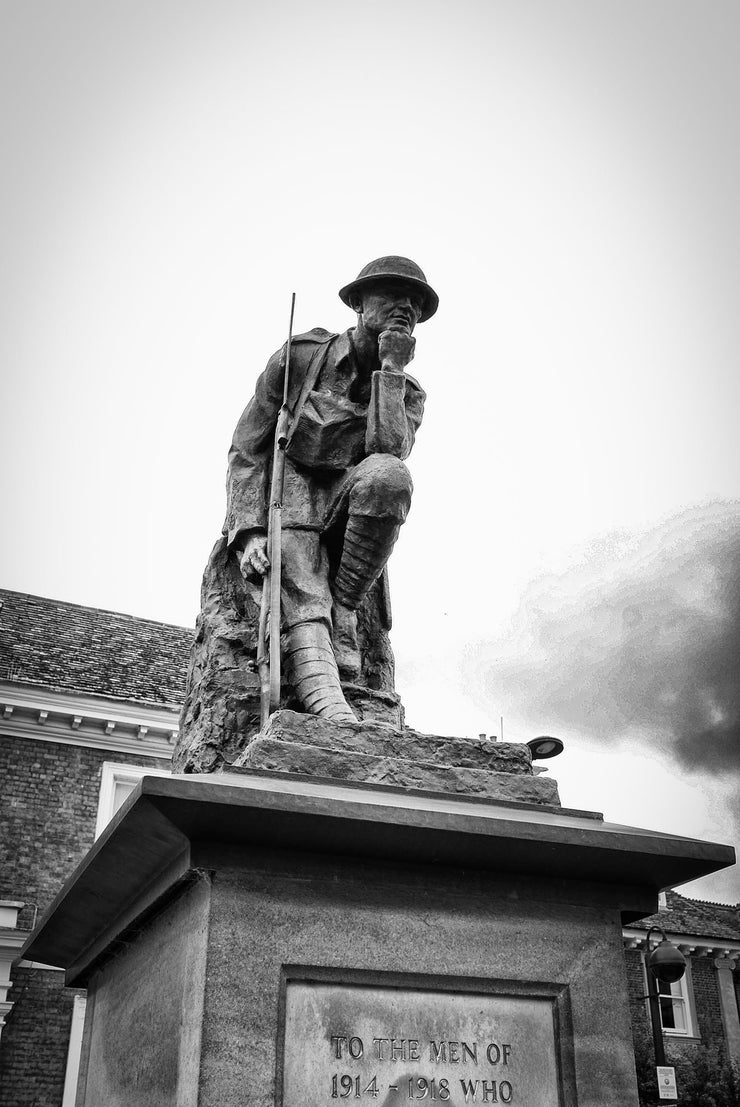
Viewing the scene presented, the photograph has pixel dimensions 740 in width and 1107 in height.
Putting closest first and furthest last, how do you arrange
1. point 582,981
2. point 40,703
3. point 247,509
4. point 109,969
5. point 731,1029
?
point 582,981 → point 109,969 → point 247,509 → point 40,703 → point 731,1029

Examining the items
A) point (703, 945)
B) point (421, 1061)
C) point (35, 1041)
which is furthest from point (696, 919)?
point (421, 1061)

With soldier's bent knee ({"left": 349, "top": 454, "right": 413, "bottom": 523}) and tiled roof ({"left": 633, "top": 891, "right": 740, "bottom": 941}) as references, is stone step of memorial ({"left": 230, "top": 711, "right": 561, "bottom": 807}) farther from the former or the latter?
tiled roof ({"left": 633, "top": 891, "right": 740, "bottom": 941})

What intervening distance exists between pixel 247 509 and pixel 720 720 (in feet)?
118

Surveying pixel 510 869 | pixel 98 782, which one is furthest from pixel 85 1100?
pixel 98 782

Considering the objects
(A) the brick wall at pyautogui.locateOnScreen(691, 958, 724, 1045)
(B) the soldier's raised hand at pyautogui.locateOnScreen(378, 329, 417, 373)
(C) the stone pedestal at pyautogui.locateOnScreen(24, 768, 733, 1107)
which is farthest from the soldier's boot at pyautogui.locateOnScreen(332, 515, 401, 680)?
(A) the brick wall at pyautogui.locateOnScreen(691, 958, 724, 1045)

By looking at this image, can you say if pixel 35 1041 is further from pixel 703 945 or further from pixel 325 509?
pixel 703 945

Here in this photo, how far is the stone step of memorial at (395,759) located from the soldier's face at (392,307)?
81.9 inches

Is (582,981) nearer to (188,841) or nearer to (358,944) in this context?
(358,944)

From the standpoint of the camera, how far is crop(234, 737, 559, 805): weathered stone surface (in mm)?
4305

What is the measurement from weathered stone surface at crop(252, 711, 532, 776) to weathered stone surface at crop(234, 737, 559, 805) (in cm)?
6

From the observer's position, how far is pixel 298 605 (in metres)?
5.43

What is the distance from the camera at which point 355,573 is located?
5559 mm

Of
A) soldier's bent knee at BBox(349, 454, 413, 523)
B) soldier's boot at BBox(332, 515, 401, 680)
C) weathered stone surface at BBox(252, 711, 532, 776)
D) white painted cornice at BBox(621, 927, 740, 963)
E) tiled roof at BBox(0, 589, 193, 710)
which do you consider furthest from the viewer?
white painted cornice at BBox(621, 927, 740, 963)

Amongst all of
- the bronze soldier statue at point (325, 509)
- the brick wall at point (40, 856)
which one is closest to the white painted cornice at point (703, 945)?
the brick wall at point (40, 856)
